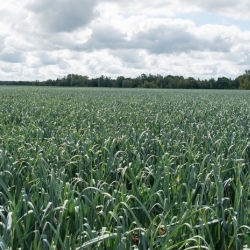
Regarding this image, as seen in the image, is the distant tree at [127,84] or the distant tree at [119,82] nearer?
the distant tree at [127,84]

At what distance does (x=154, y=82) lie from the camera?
101375 millimetres

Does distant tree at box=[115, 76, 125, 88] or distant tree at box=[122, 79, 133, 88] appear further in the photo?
distant tree at box=[115, 76, 125, 88]

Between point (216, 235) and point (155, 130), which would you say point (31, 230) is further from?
point (155, 130)

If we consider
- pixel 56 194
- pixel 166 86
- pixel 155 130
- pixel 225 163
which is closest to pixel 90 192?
pixel 56 194

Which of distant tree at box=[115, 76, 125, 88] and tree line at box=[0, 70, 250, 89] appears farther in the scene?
distant tree at box=[115, 76, 125, 88]

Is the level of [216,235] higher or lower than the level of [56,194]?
lower

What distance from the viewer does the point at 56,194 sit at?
9.96ft

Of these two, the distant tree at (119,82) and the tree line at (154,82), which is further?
the distant tree at (119,82)

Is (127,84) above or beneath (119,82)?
beneath

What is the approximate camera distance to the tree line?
98.7 metres

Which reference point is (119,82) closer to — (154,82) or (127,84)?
(127,84)

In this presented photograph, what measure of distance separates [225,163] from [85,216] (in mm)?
1935

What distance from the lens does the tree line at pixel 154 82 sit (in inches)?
3886

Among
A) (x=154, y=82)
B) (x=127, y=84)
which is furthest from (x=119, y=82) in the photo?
(x=154, y=82)
